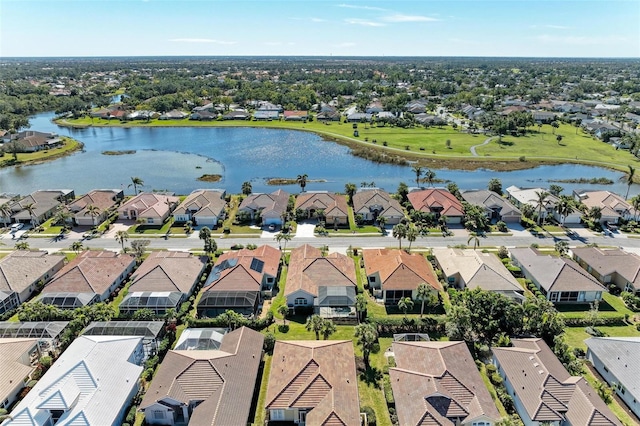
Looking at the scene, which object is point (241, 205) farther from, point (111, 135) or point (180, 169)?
point (111, 135)

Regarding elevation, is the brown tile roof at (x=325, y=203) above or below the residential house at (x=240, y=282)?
above

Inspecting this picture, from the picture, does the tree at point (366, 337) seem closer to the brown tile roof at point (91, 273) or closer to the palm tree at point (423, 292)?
the palm tree at point (423, 292)

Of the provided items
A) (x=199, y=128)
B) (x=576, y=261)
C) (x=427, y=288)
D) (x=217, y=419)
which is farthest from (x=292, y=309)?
(x=199, y=128)

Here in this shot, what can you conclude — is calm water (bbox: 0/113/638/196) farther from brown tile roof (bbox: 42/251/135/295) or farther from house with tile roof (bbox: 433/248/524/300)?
house with tile roof (bbox: 433/248/524/300)

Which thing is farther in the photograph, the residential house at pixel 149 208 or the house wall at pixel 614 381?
the residential house at pixel 149 208

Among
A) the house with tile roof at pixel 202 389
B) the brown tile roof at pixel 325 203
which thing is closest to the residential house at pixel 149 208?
the brown tile roof at pixel 325 203

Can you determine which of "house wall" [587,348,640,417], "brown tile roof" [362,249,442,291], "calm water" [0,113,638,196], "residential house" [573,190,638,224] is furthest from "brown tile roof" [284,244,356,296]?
"residential house" [573,190,638,224]

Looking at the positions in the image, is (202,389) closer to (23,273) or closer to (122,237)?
(23,273)

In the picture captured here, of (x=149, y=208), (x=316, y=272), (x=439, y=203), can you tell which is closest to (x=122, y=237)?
(x=149, y=208)
